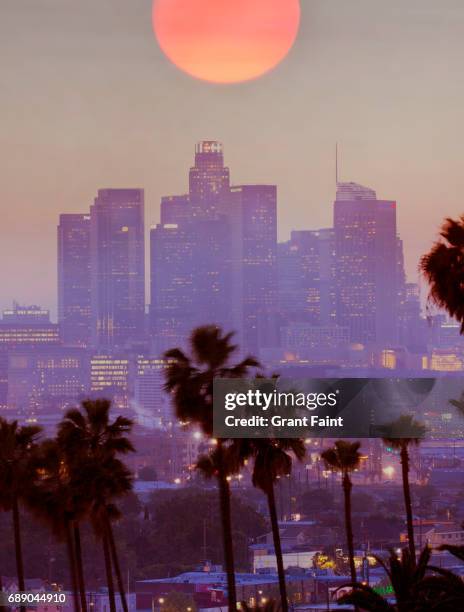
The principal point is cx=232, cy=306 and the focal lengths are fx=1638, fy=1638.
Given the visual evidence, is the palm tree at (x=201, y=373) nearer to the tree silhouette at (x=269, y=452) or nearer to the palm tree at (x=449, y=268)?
the tree silhouette at (x=269, y=452)

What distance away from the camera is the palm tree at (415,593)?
18859mm

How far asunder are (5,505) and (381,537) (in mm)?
74067

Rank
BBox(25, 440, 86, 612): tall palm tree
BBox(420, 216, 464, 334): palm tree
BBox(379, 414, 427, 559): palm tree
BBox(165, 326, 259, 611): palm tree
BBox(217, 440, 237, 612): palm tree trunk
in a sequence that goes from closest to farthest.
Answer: BBox(420, 216, 464, 334): palm tree, BBox(165, 326, 259, 611): palm tree, BBox(217, 440, 237, 612): palm tree trunk, BBox(25, 440, 86, 612): tall palm tree, BBox(379, 414, 427, 559): palm tree

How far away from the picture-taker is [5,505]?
1182 inches

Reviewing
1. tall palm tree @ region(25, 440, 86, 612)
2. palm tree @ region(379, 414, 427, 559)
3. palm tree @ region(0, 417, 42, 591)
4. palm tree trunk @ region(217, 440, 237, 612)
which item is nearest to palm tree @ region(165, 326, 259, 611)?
palm tree trunk @ region(217, 440, 237, 612)

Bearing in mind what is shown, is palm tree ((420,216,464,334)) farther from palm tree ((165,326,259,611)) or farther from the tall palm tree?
the tall palm tree

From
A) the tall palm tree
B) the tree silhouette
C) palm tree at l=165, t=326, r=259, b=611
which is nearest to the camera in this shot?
palm tree at l=165, t=326, r=259, b=611

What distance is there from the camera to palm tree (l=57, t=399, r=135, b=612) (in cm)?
2759

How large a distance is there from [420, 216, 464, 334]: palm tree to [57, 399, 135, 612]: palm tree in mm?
10395

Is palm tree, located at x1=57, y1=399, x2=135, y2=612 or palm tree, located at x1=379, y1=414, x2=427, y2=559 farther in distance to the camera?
palm tree, located at x1=379, y1=414, x2=427, y2=559

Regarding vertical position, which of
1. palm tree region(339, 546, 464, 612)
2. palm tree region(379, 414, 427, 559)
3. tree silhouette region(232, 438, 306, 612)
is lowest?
palm tree region(339, 546, 464, 612)

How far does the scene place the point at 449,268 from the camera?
1852 cm

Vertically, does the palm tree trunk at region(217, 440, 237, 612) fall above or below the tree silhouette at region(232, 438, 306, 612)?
below

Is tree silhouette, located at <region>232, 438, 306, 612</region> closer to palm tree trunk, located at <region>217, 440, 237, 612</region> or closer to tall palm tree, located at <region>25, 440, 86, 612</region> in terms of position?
palm tree trunk, located at <region>217, 440, 237, 612</region>
